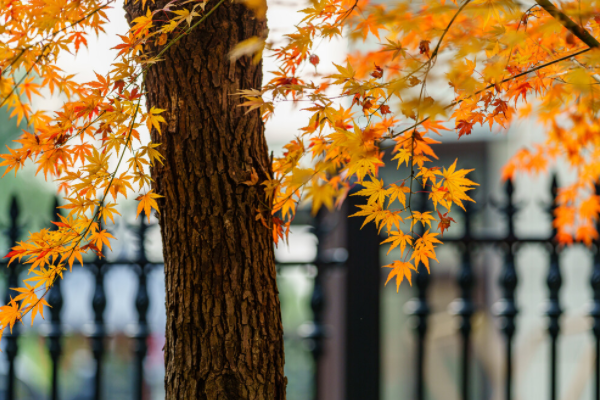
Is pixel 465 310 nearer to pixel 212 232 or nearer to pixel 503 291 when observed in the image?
pixel 503 291

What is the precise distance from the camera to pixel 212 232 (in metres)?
1.21

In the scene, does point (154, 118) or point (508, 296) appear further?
point (508, 296)

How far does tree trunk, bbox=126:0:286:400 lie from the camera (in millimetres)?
1206

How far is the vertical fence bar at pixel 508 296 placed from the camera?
225 centimetres

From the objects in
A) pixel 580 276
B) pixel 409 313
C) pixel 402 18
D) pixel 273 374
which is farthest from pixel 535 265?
pixel 402 18

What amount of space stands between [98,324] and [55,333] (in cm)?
22

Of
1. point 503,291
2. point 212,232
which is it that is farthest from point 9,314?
point 503,291

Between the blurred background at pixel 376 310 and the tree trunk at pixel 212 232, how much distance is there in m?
0.40

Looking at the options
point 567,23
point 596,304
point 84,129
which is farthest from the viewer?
point 596,304

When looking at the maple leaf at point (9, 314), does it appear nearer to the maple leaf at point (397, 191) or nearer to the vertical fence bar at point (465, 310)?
the maple leaf at point (397, 191)

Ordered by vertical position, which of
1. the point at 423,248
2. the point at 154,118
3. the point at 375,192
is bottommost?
the point at 423,248

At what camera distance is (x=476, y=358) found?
525 centimetres

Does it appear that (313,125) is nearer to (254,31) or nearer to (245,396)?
(254,31)

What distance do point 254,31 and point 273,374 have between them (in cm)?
102
